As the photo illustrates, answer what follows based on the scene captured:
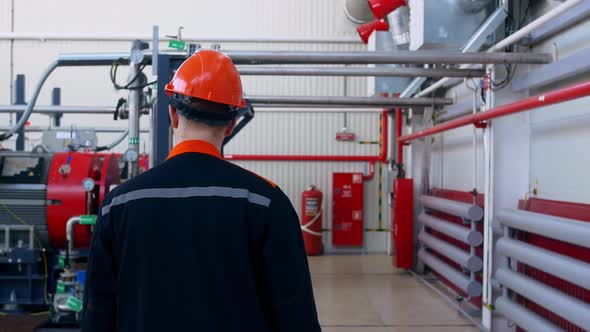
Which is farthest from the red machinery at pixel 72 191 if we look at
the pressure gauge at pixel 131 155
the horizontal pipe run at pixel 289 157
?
the horizontal pipe run at pixel 289 157

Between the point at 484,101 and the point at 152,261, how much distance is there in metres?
4.10

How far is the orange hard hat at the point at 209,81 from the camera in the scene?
150 centimetres

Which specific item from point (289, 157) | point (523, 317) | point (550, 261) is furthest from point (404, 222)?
point (550, 261)

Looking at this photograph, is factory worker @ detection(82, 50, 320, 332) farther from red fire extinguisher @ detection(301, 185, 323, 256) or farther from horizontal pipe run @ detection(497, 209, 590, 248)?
red fire extinguisher @ detection(301, 185, 323, 256)

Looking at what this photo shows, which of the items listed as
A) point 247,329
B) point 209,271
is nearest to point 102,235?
point 209,271

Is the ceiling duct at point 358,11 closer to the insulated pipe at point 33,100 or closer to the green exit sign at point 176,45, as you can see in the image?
the insulated pipe at point 33,100

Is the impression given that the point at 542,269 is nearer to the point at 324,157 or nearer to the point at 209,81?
the point at 209,81

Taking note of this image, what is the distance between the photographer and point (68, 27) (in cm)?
920

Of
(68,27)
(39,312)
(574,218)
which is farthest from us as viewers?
(68,27)

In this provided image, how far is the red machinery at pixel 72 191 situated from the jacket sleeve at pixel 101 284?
10.9ft

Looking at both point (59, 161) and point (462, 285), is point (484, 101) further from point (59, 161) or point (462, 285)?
point (59, 161)

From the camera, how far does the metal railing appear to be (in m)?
3.05

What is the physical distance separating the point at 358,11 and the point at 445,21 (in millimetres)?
5278

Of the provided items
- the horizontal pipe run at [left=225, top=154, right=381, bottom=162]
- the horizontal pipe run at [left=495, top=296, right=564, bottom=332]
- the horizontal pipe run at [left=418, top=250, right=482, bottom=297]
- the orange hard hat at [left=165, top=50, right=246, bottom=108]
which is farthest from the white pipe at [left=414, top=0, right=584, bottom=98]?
the horizontal pipe run at [left=225, top=154, right=381, bottom=162]
